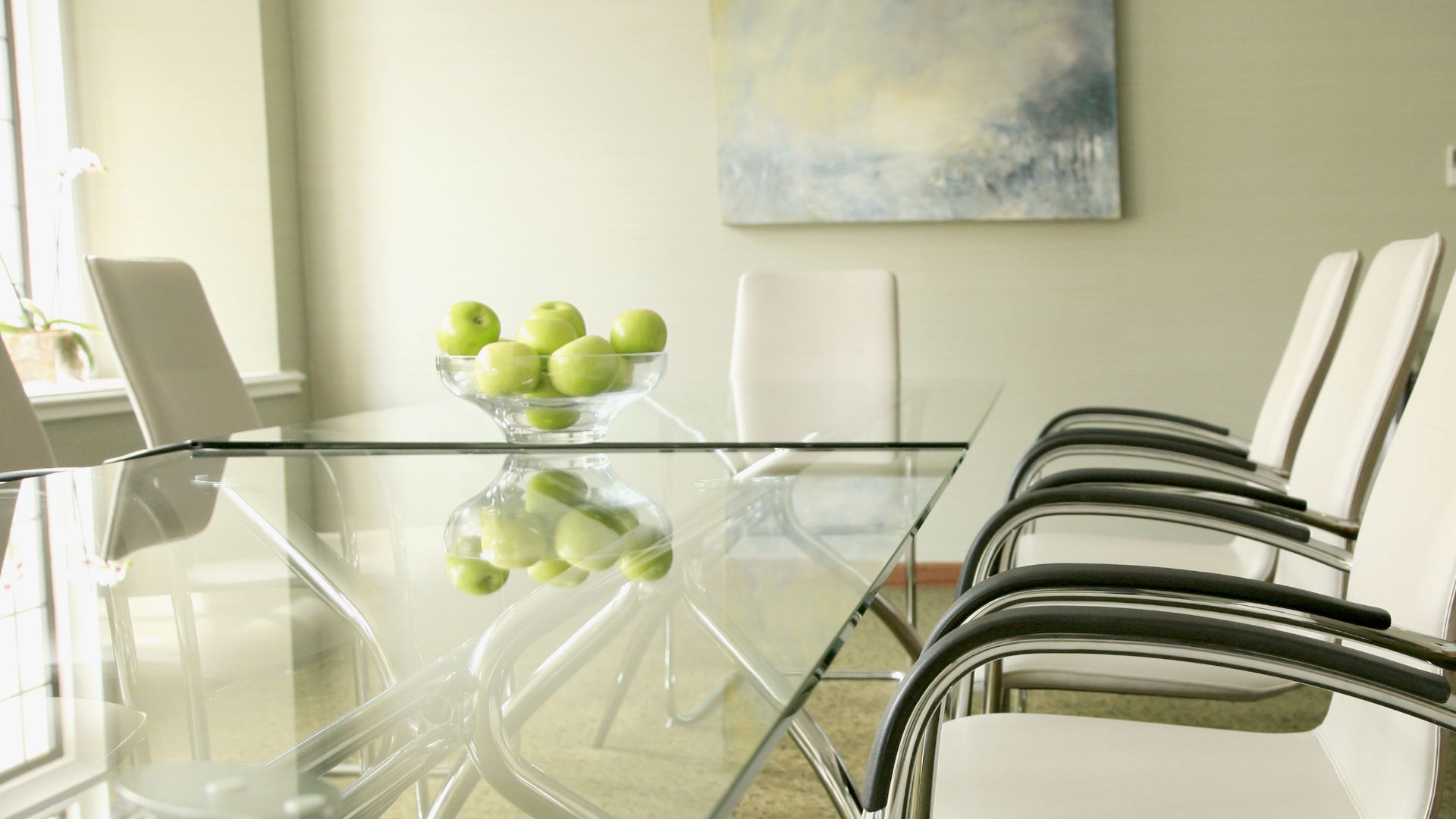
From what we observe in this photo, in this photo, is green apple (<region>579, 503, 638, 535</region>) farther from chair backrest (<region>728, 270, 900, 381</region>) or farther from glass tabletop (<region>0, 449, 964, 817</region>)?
chair backrest (<region>728, 270, 900, 381</region>)

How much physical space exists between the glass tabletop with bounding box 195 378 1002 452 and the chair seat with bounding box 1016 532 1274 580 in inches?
11.0

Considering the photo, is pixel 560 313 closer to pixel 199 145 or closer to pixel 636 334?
pixel 636 334

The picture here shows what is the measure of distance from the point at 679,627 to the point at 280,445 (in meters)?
1.19

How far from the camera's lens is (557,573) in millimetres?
882

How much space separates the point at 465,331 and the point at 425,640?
3.27 ft

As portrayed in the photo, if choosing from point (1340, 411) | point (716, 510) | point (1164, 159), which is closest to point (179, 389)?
point (716, 510)

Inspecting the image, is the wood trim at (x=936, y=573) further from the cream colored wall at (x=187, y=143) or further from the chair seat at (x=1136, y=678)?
the chair seat at (x=1136, y=678)

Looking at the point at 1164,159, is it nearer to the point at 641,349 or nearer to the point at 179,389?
the point at 641,349

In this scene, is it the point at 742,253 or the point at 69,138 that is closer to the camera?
the point at 69,138

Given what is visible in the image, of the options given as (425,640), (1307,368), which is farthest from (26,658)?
(1307,368)

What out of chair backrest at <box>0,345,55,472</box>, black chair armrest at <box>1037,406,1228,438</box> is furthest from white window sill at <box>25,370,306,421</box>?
black chair armrest at <box>1037,406,1228,438</box>

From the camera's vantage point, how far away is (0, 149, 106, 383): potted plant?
3.26m

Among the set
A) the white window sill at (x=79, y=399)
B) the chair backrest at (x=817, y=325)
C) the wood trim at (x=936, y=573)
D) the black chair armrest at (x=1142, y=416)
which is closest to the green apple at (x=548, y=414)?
the black chair armrest at (x=1142, y=416)

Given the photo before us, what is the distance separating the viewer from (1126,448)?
2186mm
